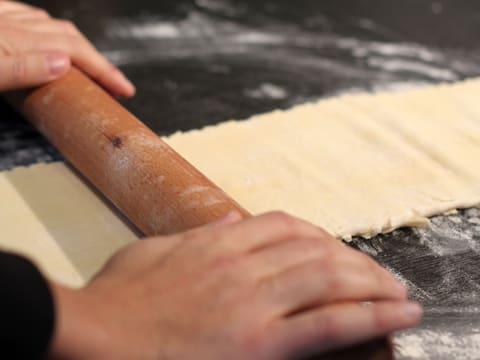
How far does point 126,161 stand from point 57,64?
0.42 metres

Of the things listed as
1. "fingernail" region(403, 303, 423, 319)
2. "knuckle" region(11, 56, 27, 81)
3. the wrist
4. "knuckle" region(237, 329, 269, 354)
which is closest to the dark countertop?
"knuckle" region(11, 56, 27, 81)

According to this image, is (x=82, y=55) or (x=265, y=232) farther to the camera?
(x=82, y=55)

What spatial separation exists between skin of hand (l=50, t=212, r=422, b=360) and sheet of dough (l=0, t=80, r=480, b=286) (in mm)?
286

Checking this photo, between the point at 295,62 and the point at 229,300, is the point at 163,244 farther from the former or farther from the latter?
the point at 295,62

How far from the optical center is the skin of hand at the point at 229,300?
78cm

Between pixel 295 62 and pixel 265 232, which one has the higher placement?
→ pixel 265 232

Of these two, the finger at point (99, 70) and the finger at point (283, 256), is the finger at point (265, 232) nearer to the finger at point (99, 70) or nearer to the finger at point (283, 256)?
the finger at point (283, 256)

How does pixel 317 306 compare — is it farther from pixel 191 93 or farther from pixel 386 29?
pixel 386 29

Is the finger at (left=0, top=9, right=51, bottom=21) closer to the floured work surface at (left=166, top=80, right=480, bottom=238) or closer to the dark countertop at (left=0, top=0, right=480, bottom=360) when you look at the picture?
the dark countertop at (left=0, top=0, right=480, bottom=360)

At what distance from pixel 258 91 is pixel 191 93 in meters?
0.19

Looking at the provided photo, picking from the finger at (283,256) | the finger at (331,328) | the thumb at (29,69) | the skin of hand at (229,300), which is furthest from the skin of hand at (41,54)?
the finger at (331,328)

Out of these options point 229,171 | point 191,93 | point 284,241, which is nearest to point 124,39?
point 191,93

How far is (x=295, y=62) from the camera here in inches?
79.4

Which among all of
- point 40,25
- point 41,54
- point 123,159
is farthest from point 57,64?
point 123,159
